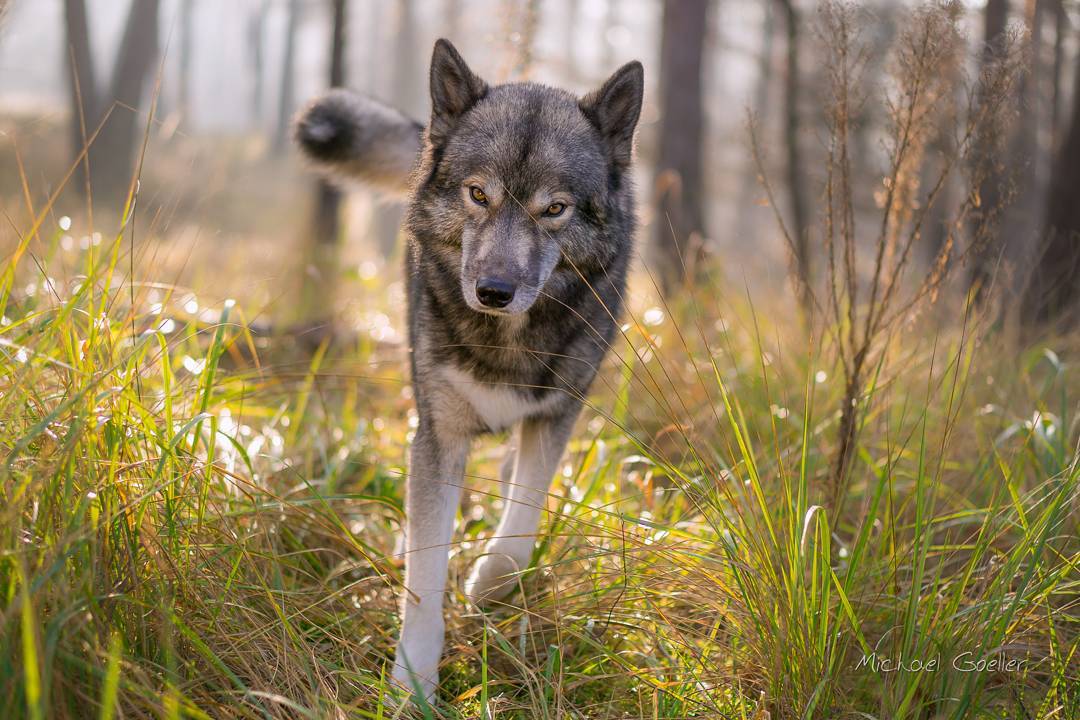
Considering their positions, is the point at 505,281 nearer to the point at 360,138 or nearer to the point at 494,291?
the point at 494,291

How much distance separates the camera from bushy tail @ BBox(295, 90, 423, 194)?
3.68 metres

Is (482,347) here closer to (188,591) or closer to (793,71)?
(188,591)

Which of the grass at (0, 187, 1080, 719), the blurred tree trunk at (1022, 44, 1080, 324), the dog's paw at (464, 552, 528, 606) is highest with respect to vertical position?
the blurred tree trunk at (1022, 44, 1080, 324)

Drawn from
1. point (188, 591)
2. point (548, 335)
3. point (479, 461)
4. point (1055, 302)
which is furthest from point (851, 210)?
point (1055, 302)

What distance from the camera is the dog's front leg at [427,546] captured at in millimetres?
2395

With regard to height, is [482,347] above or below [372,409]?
above

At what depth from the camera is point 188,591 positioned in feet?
6.44

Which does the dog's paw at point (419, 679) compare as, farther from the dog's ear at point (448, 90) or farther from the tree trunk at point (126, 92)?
the tree trunk at point (126, 92)

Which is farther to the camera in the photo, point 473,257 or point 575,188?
point 575,188

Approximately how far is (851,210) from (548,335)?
1.22 meters

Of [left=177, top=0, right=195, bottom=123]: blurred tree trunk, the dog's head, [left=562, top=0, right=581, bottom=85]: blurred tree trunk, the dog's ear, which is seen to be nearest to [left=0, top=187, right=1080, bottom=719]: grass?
the dog's head

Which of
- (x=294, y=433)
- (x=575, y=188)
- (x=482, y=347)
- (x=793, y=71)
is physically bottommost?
(x=294, y=433)

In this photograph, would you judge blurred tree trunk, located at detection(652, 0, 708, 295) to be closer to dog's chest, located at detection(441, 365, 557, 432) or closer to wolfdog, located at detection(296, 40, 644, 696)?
wolfdog, located at detection(296, 40, 644, 696)

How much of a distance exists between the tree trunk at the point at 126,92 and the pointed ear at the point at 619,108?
1544 cm
